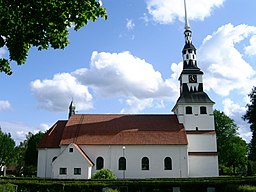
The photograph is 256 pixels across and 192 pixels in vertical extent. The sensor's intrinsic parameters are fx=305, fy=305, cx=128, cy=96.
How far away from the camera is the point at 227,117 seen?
208ft

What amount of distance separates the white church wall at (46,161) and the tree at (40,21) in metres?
33.1

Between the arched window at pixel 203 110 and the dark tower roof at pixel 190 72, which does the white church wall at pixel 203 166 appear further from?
the dark tower roof at pixel 190 72

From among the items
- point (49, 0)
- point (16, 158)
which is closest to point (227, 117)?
point (16, 158)

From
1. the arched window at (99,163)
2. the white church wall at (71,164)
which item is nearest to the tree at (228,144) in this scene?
the arched window at (99,163)

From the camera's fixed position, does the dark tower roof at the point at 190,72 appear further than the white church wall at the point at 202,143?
Yes

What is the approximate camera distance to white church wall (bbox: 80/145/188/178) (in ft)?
136

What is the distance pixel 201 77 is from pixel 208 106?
4.63 m

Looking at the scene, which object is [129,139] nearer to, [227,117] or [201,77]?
[201,77]

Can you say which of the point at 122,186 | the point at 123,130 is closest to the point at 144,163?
the point at 123,130

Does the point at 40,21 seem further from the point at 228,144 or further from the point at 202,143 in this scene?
the point at 228,144

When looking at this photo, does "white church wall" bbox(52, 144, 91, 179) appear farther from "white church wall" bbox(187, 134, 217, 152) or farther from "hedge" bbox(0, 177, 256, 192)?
"white church wall" bbox(187, 134, 217, 152)

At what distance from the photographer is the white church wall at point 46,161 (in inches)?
1636

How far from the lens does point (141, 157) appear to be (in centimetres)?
4194

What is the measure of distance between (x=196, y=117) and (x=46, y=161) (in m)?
22.3
